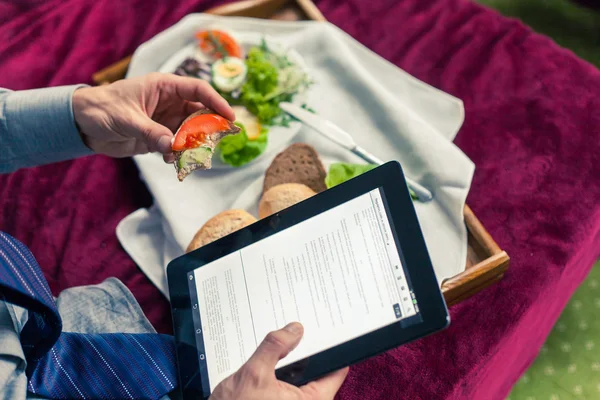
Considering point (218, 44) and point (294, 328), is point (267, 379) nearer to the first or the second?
point (294, 328)

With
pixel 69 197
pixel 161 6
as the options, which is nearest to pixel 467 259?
pixel 69 197

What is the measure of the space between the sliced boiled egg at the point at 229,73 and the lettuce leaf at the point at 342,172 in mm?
338

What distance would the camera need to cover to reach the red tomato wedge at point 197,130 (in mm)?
793

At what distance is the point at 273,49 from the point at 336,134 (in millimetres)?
322

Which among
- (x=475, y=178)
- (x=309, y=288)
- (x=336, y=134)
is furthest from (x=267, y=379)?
(x=475, y=178)

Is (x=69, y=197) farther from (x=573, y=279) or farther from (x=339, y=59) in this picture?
(x=573, y=279)

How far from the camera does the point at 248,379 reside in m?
0.65

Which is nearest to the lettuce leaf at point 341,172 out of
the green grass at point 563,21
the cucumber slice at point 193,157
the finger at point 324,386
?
the cucumber slice at point 193,157

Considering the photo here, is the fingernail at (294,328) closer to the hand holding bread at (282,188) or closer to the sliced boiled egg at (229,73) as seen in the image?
the hand holding bread at (282,188)

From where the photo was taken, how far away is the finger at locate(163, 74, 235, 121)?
88cm

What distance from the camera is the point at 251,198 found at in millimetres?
1056

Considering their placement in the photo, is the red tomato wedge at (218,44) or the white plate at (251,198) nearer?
the white plate at (251,198)

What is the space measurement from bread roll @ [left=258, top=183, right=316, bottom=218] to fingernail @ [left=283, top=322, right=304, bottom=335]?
0.29 metres

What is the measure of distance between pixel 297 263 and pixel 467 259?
0.39 m
